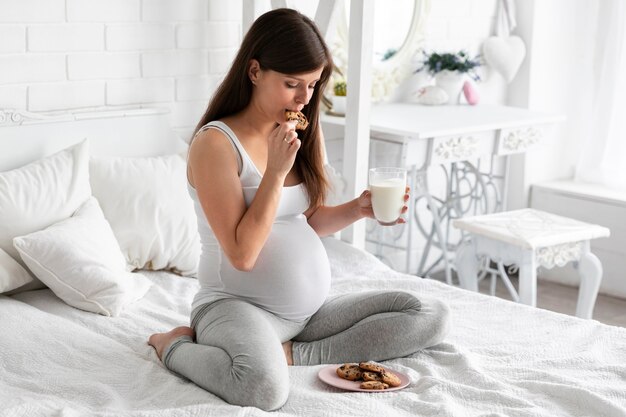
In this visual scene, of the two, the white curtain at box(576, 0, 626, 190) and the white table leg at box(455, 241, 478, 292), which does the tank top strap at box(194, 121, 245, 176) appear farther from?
the white curtain at box(576, 0, 626, 190)

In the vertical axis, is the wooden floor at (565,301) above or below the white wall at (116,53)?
below

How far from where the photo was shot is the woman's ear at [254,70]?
2088 millimetres

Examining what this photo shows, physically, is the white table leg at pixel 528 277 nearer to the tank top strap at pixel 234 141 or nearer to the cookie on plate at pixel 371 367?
the cookie on plate at pixel 371 367

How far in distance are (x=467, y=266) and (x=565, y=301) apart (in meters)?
0.88

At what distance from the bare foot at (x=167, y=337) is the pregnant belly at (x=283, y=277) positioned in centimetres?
13

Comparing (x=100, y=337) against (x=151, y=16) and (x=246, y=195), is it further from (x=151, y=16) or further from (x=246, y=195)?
(x=151, y=16)

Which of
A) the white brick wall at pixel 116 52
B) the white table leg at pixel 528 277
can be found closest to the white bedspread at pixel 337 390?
the white table leg at pixel 528 277

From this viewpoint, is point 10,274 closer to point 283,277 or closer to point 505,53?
point 283,277

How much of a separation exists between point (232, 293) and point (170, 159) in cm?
90

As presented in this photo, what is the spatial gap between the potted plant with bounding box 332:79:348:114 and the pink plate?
155 cm

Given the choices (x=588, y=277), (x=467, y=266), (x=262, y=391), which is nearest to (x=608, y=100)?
(x=588, y=277)

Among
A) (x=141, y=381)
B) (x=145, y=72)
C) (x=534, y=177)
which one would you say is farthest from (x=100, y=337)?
(x=534, y=177)

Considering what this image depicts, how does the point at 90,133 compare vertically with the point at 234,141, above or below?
below

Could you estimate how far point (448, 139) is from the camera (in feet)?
11.0
